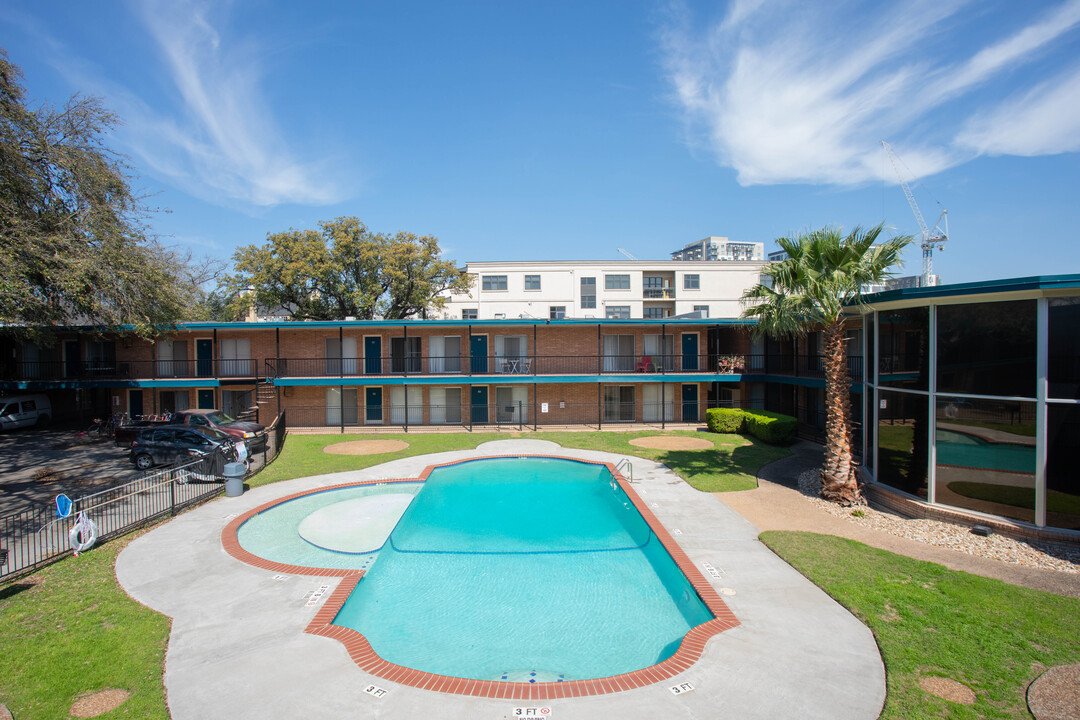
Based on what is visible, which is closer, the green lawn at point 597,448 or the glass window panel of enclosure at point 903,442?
the glass window panel of enclosure at point 903,442

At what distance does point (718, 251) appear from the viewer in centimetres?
8406

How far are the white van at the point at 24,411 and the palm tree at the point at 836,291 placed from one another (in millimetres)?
32371

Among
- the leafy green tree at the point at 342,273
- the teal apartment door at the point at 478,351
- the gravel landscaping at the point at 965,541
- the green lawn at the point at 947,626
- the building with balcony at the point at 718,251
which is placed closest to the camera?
the green lawn at the point at 947,626

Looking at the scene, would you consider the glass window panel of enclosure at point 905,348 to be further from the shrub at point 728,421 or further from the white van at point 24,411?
the white van at point 24,411

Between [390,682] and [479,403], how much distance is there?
20279mm

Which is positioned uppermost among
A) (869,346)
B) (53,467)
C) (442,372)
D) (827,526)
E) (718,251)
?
(718,251)

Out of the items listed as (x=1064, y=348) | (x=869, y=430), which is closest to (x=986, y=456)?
(x=1064, y=348)

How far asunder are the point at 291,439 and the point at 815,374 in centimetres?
2327

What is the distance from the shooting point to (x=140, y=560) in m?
9.62

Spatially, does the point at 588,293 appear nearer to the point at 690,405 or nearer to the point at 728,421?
the point at 690,405

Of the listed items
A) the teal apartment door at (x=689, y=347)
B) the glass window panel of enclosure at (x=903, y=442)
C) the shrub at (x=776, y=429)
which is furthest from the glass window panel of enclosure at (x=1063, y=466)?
the teal apartment door at (x=689, y=347)

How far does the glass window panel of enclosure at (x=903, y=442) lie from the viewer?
11664mm

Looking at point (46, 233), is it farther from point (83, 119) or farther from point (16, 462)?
point (16, 462)

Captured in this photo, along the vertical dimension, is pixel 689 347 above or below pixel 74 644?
above
